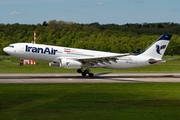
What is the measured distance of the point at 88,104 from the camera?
27219mm

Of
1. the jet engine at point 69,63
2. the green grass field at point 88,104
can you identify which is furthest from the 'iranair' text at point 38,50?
the green grass field at point 88,104

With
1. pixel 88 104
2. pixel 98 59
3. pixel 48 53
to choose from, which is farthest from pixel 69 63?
pixel 88 104

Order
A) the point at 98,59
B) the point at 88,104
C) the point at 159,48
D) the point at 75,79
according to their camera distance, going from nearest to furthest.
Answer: the point at 88,104 < the point at 75,79 < the point at 98,59 < the point at 159,48

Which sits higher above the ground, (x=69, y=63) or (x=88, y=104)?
(x=69, y=63)

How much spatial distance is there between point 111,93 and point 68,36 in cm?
12654

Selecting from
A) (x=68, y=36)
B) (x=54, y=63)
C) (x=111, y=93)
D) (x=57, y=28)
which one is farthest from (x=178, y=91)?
(x=57, y=28)

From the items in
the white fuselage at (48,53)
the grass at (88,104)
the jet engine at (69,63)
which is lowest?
the grass at (88,104)

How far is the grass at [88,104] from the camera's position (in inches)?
896

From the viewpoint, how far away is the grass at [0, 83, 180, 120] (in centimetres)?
2277

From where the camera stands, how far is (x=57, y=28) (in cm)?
18738

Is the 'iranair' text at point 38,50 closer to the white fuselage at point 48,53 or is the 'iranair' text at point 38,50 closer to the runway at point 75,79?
the white fuselage at point 48,53

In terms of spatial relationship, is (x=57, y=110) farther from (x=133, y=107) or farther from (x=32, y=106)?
(x=133, y=107)

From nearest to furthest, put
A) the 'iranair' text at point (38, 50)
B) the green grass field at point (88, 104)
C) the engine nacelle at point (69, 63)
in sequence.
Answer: the green grass field at point (88, 104) < the engine nacelle at point (69, 63) < the 'iranair' text at point (38, 50)

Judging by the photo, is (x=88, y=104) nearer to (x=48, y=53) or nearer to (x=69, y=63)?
(x=69, y=63)
